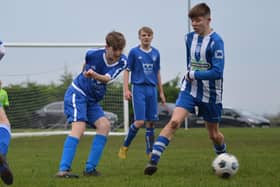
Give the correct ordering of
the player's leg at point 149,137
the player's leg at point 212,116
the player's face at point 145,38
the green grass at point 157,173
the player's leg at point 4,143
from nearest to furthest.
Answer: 1. the player's leg at point 4,143
2. the green grass at point 157,173
3. the player's leg at point 212,116
4. the player's face at point 145,38
5. the player's leg at point 149,137

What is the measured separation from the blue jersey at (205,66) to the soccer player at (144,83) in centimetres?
315

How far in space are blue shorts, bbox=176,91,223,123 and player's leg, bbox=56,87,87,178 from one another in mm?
1130

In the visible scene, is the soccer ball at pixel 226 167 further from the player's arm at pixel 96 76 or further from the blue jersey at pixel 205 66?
the player's arm at pixel 96 76

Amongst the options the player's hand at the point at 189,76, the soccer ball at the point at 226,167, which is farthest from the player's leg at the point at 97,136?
the soccer ball at the point at 226,167

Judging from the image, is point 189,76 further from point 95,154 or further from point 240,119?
point 240,119

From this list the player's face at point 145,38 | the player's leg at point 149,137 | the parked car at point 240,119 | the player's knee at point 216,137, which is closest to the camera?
the player's knee at point 216,137

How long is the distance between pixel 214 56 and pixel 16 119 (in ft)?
42.6

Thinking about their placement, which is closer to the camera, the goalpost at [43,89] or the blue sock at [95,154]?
the blue sock at [95,154]

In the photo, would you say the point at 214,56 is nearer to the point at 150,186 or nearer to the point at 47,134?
the point at 150,186

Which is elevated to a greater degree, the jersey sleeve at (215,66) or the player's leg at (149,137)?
the jersey sleeve at (215,66)

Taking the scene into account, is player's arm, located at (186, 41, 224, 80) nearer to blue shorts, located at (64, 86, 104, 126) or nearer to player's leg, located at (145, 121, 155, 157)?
blue shorts, located at (64, 86, 104, 126)

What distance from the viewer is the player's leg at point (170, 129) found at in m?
8.09

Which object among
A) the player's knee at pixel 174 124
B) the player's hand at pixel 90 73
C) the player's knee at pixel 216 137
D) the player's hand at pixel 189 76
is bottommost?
the player's knee at pixel 216 137

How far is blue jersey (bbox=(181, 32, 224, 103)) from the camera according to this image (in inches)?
317
